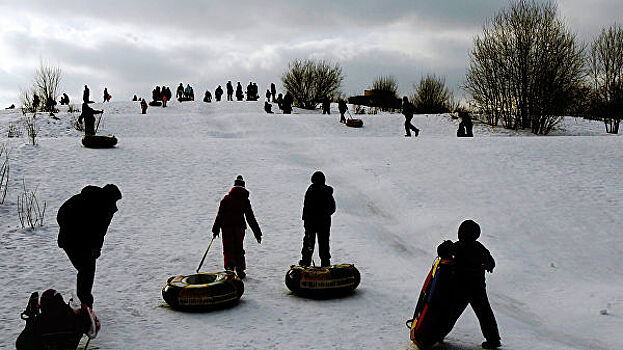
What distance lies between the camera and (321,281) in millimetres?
7430

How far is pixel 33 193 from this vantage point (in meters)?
13.3

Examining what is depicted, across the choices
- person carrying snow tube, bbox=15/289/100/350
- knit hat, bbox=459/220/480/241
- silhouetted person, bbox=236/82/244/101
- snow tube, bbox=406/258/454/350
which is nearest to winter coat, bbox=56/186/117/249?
person carrying snow tube, bbox=15/289/100/350

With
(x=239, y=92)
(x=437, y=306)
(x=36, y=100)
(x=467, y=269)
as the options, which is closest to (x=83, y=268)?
(x=437, y=306)

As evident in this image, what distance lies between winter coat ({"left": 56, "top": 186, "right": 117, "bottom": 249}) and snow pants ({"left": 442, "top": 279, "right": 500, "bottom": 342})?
13.7ft

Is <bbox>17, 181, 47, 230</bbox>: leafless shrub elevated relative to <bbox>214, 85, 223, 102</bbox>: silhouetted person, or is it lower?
lower

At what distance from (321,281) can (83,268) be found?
326cm

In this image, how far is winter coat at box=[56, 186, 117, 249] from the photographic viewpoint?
5836mm

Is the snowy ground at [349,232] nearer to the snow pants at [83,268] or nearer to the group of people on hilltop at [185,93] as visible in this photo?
the snow pants at [83,268]

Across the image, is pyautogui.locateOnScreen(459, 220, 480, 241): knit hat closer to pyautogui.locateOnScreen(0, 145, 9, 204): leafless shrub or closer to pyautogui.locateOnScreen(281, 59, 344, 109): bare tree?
pyautogui.locateOnScreen(0, 145, 9, 204): leafless shrub

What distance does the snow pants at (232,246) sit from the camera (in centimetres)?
826

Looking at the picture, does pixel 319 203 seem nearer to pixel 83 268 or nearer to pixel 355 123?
pixel 83 268

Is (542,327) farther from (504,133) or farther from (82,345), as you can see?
(504,133)

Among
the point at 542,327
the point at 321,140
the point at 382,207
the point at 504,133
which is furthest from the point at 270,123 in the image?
A: the point at 542,327

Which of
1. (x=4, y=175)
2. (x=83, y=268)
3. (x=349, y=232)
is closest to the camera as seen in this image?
(x=83, y=268)
